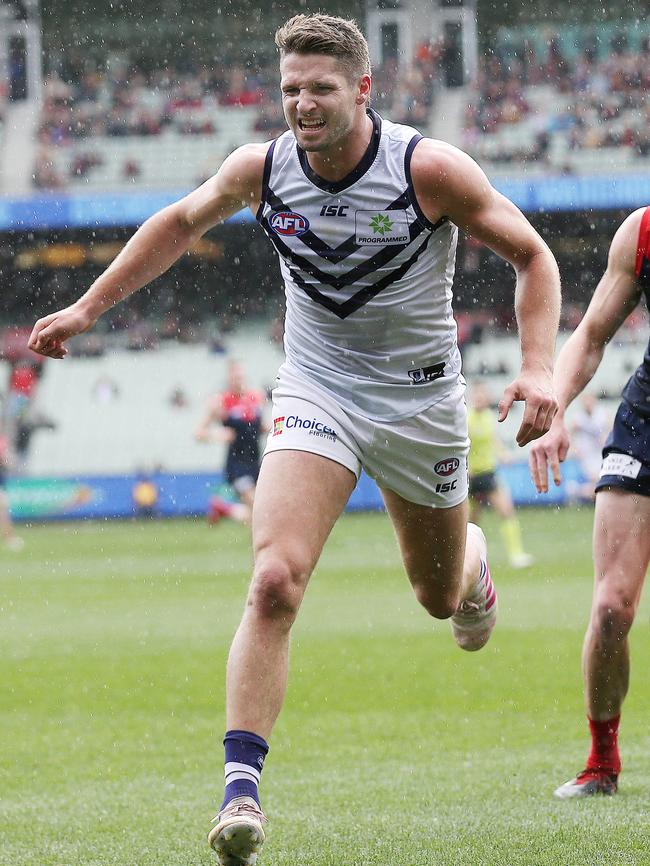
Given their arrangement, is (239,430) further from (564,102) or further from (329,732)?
(564,102)

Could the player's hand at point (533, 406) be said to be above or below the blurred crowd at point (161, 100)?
above

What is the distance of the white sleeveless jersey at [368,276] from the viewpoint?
4.48 meters

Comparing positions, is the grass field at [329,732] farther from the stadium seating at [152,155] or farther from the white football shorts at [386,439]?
the stadium seating at [152,155]

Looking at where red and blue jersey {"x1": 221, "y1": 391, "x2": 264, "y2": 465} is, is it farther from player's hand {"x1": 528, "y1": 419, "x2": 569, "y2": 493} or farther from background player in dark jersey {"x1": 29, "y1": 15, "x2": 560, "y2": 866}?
player's hand {"x1": 528, "y1": 419, "x2": 569, "y2": 493}

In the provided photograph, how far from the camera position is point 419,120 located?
3033 cm

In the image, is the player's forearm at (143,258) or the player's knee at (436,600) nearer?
the player's forearm at (143,258)

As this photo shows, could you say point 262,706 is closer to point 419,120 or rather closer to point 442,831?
point 442,831

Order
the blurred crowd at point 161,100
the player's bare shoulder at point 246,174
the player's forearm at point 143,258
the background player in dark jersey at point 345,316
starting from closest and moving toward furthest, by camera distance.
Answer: the background player in dark jersey at point 345,316, the player's bare shoulder at point 246,174, the player's forearm at point 143,258, the blurred crowd at point 161,100

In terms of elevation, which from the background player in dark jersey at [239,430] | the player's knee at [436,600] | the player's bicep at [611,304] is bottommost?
the background player in dark jersey at [239,430]

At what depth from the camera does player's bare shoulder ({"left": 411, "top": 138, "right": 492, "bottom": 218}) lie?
4.36 meters

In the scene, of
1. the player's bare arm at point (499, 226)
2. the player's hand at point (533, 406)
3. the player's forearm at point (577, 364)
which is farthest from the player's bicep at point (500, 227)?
the player's forearm at point (577, 364)

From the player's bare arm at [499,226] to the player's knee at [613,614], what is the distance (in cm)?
116

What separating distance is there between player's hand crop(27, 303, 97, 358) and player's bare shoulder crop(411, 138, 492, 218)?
4.06 feet

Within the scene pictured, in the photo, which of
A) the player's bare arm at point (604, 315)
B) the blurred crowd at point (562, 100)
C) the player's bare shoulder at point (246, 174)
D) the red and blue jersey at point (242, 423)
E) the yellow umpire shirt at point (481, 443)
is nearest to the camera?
the player's bare shoulder at point (246, 174)
